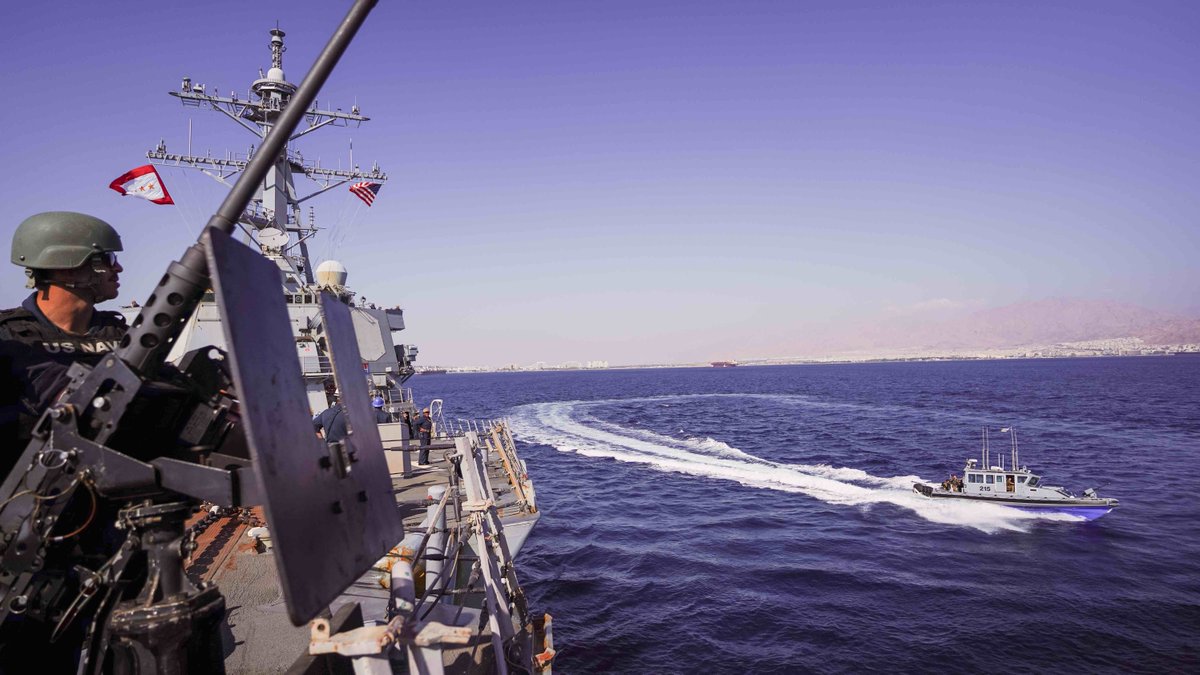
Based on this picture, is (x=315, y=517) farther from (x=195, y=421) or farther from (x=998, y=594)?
(x=998, y=594)

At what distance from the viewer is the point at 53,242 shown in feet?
11.3

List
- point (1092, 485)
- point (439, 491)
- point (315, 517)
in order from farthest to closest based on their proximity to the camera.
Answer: point (1092, 485)
point (439, 491)
point (315, 517)

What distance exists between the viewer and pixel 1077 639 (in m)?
15.7

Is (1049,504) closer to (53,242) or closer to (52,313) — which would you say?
(52,313)

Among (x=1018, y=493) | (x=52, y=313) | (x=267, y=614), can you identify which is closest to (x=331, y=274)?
(x=267, y=614)

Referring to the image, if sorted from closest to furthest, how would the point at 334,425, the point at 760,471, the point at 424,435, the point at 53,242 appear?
1. the point at 53,242
2. the point at 334,425
3. the point at 424,435
4. the point at 760,471

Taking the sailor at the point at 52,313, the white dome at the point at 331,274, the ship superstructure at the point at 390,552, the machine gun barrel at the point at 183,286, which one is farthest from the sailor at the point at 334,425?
the white dome at the point at 331,274

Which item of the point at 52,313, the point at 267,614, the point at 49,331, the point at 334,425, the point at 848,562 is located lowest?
the point at 848,562

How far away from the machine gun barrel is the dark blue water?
13460 mm

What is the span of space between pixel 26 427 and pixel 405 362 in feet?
78.6

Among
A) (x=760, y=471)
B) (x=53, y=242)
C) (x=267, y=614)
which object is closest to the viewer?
(x=53, y=242)

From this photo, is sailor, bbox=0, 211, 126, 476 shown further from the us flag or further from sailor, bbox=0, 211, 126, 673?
the us flag

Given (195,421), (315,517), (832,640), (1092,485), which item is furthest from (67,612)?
(1092,485)

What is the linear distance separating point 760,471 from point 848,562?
45.7ft
